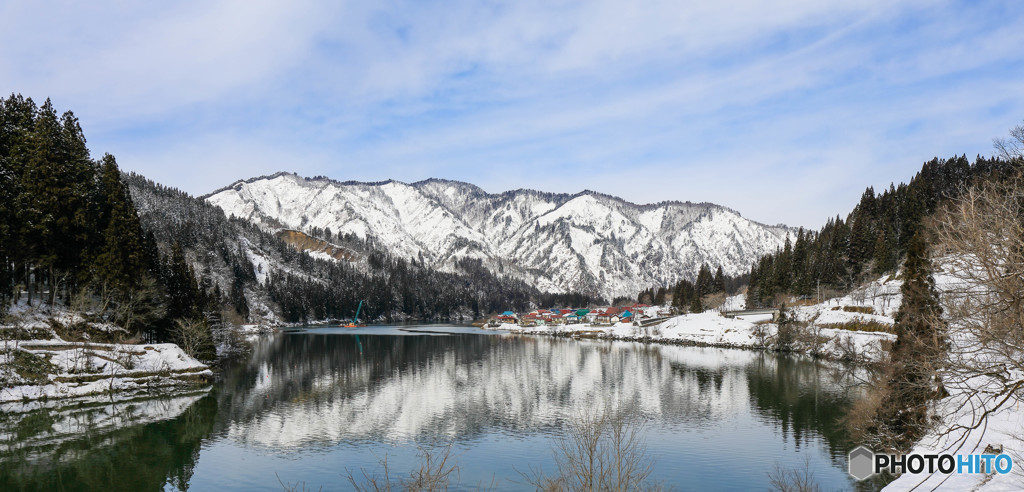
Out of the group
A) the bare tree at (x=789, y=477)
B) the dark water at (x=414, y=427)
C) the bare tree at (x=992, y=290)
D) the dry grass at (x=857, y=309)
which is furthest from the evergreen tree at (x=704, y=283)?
the bare tree at (x=992, y=290)

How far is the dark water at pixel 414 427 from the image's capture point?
35.2 m

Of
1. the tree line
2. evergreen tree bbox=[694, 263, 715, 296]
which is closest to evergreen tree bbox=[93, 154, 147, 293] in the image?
the tree line

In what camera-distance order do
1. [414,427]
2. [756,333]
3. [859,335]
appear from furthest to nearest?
[756,333], [859,335], [414,427]

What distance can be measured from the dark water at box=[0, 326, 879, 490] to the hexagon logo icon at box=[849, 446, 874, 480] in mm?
981

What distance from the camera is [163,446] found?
136 feet

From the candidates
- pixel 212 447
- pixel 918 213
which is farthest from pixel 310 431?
pixel 918 213

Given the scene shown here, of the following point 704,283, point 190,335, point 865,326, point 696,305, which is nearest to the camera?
point 190,335

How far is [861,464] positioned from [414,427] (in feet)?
110

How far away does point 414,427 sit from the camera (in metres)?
48.3

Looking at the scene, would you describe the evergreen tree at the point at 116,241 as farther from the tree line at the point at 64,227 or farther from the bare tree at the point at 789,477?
the bare tree at the point at 789,477

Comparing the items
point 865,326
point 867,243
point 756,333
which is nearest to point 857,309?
point 865,326

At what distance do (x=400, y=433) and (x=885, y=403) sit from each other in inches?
1389

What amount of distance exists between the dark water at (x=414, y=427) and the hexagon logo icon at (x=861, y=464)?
3.22 ft

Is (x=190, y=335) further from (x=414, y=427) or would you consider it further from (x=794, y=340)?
(x=794, y=340)
